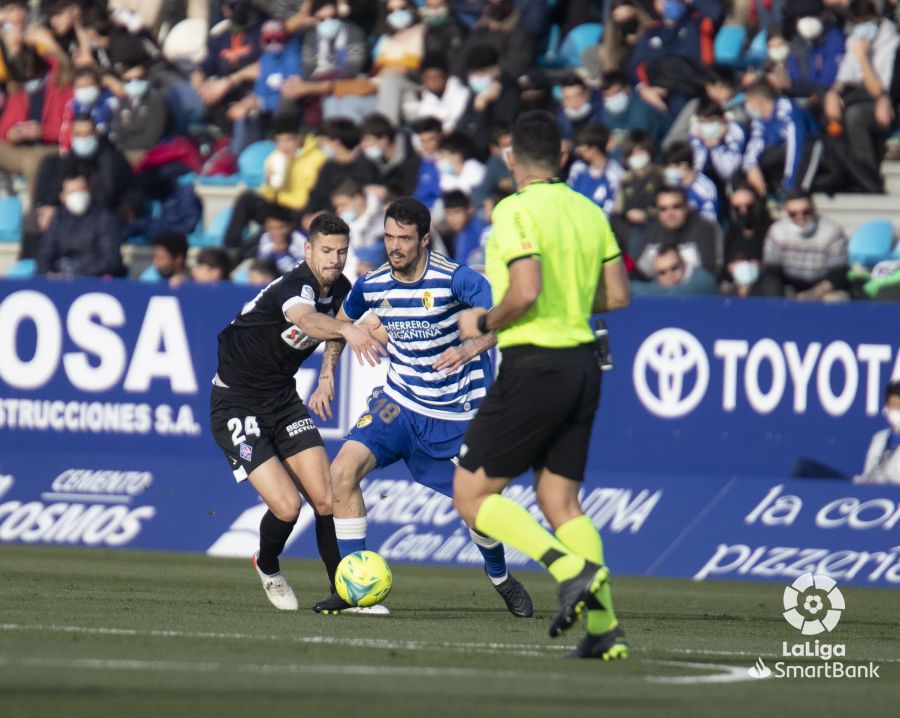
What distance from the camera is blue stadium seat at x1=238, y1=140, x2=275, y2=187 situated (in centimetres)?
2006

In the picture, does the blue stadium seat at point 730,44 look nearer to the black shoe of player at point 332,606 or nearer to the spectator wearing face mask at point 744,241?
the spectator wearing face mask at point 744,241

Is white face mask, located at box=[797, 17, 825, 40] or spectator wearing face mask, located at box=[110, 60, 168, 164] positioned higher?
white face mask, located at box=[797, 17, 825, 40]

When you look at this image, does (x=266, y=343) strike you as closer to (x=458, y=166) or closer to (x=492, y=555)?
(x=492, y=555)

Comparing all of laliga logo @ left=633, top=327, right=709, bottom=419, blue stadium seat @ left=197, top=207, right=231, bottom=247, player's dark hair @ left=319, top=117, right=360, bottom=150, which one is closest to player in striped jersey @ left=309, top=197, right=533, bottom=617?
laliga logo @ left=633, top=327, right=709, bottom=419

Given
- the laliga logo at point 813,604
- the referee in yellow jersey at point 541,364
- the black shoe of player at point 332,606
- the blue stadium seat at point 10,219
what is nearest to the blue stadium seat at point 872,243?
the laliga logo at point 813,604

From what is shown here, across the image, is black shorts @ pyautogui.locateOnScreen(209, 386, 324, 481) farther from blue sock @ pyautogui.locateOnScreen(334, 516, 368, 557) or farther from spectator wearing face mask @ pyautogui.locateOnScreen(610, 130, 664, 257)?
spectator wearing face mask @ pyautogui.locateOnScreen(610, 130, 664, 257)

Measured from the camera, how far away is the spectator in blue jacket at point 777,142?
17172mm

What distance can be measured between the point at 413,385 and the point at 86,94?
11299 mm

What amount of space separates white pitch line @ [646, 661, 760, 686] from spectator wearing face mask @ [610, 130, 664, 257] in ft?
30.4

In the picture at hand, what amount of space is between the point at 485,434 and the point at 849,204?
10.8m

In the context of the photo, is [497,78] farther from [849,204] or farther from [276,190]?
[849,204]

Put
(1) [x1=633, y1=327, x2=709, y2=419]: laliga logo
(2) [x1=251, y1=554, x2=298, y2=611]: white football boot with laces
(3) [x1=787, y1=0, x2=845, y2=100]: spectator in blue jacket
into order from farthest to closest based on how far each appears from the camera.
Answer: (3) [x1=787, y1=0, x2=845, y2=100]: spectator in blue jacket < (1) [x1=633, y1=327, x2=709, y2=419]: laliga logo < (2) [x1=251, y1=554, x2=298, y2=611]: white football boot with laces

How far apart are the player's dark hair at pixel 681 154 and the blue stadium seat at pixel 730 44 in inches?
94.0

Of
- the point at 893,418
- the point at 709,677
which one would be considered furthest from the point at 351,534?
the point at 893,418
